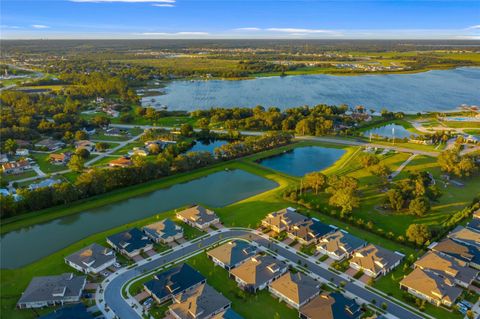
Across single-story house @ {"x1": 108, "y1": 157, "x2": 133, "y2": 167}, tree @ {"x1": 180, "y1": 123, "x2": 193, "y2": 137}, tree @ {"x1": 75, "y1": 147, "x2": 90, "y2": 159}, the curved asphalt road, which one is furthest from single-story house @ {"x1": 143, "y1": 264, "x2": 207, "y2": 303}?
tree @ {"x1": 180, "y1": 123, "x2": 193, "y2": 137}

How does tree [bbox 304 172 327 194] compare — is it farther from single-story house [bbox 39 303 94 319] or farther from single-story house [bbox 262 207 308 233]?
single-story house [bbox 39 303 94 319]

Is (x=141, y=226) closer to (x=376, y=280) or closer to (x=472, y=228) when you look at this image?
(x=376, y=280)

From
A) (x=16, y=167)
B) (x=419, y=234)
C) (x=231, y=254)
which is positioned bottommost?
(x=231, y=254)

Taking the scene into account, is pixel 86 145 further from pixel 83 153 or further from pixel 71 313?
pixel 71 313

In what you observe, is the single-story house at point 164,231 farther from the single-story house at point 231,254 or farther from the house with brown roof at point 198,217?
the single-story house at point 231,254

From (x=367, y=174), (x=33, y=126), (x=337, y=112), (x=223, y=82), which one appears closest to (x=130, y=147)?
(x=33, y=126)

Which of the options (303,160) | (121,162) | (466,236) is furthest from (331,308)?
(121,162)
